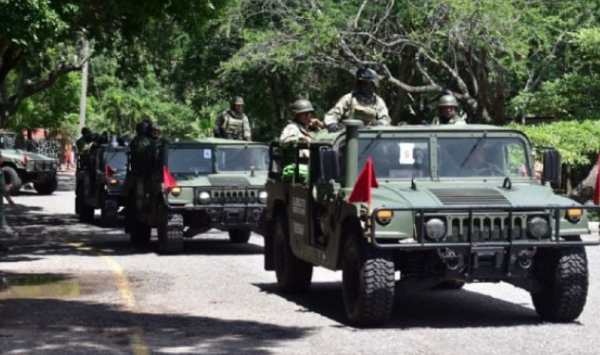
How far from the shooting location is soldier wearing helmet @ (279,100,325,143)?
14.6 metres

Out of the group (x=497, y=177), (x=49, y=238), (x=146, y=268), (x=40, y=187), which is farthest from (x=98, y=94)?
(x=497, y=177)

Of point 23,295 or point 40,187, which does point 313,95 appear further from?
point 23,295

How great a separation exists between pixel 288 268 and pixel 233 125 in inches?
326

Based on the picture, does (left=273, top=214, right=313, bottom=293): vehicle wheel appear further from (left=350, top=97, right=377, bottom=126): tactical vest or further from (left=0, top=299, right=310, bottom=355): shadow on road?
(left=0, top=299, right=310, bottom=355): shadow on road

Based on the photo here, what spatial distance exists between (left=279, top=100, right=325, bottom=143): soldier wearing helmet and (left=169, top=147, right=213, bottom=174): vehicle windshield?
Answer: 534 centimetres

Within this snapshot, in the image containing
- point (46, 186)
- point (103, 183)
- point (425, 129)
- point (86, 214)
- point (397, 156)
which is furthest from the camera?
point (46, 186)

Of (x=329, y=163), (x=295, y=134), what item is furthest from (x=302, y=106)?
(x=329, y=163)

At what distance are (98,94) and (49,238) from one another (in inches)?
1939

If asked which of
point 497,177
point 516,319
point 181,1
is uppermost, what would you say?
point 181,1

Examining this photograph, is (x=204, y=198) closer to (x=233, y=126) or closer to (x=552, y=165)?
(x=233, y=126)

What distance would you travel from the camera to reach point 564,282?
11461 mm

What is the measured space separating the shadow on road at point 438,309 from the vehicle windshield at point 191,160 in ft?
18.1

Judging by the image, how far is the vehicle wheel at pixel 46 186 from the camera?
135 feet

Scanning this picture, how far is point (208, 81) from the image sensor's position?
41.2m
